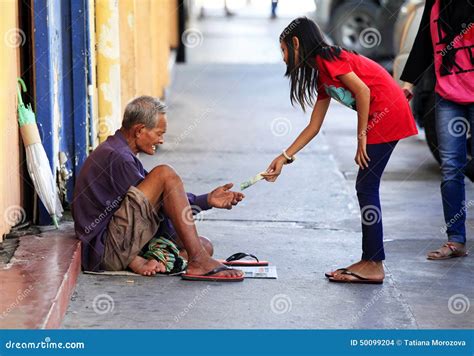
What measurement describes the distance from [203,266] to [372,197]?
0.96 meters

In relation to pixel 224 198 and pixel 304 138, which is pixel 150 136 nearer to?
pixel 224 198

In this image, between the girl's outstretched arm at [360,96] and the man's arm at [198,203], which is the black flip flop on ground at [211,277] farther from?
the girl's outstretched arm at [360,96]

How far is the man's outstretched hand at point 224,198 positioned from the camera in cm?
576

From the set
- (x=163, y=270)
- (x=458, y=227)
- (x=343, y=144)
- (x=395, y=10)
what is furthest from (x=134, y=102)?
(x=395, y=10)

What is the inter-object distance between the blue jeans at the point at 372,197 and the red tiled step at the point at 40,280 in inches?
60.4

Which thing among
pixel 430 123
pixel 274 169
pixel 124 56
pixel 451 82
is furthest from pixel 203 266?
pixel 124 56

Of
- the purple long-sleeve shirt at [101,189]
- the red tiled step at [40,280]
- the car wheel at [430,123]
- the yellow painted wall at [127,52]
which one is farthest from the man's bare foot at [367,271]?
the yellow painted wall at [127,52]

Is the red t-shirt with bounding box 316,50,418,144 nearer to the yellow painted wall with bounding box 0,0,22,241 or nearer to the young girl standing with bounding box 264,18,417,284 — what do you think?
the young girl standing with bounding box 264,18,417,284

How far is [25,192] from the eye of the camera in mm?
6363

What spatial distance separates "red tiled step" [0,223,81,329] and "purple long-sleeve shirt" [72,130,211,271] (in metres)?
0.11

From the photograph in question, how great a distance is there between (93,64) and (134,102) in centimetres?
165

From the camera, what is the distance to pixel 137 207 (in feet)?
18.5

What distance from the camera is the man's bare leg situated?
5621mm
